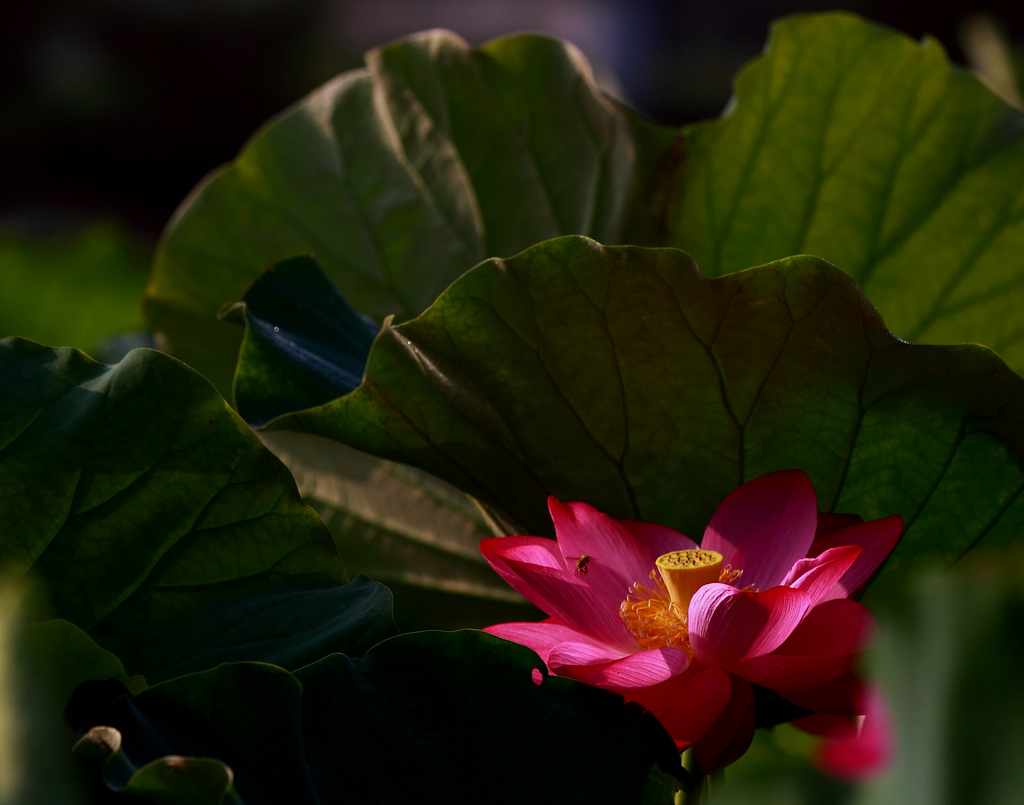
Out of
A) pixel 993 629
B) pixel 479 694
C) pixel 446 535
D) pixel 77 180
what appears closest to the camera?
pixel 993 629

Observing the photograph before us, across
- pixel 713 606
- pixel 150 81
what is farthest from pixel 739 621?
pixel 150 81

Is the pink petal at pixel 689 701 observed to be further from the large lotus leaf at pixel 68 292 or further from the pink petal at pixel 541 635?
the large lotus leaf at pixel 68 292

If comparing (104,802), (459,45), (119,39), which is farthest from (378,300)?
(119,39)

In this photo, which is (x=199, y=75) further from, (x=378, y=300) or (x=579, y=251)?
(x=579, y=251)

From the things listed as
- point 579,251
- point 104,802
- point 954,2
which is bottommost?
point 104,802

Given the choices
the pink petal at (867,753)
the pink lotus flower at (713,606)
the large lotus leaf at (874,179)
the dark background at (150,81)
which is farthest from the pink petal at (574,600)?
the dark background at (150,81)

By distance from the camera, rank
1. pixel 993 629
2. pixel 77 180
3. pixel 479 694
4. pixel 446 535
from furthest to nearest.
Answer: pixel 77 180 < pixel 446 535 < pixel 479 694 < pixel 993 629

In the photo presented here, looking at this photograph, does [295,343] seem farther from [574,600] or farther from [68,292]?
[68,292]
